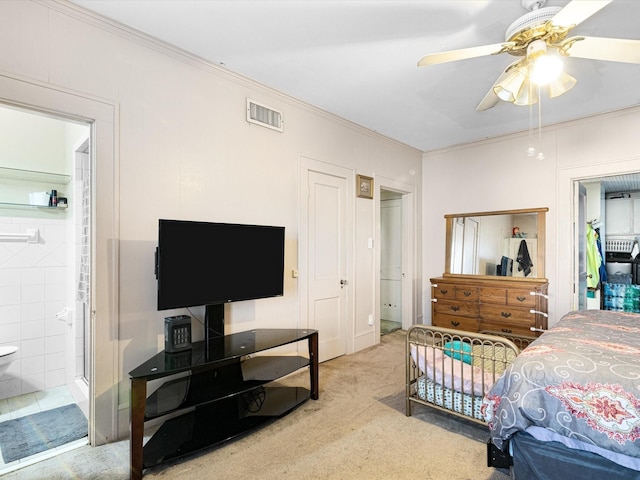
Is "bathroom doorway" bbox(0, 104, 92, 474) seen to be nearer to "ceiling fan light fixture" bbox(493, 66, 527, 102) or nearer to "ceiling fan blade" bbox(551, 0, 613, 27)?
"ceiling fan light fixture" bbox(493, 66, 527, 102)

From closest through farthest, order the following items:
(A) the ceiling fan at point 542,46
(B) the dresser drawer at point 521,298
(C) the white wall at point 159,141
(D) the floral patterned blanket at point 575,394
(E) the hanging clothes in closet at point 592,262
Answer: (D) the floral patterned blanket at point 575,394 < (A) the ceiling fan at point 542,46 < (C) the white wall at point 159,141 < (B) the dresser drawer at point 521,298 < (E) the hanging clothes in closet at point 592,262

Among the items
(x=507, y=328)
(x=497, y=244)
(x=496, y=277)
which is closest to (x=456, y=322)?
(x=507, y=328)

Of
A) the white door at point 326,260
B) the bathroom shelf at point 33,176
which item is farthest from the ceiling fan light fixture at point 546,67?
the bathroom shelf at point 33,176

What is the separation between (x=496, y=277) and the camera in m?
4.32

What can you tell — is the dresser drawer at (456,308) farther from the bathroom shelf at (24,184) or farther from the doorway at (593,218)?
the bathroom shelf at (24,184)

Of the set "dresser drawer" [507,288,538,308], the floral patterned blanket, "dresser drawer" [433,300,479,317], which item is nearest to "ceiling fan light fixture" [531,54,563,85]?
the floral patterned blanket

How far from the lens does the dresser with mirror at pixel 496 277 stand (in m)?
3.94

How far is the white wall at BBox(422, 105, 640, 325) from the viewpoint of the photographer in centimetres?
373

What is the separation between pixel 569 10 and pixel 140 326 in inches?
118

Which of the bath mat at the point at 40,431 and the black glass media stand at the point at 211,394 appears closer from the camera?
the black glass media stand at the point at 211,394

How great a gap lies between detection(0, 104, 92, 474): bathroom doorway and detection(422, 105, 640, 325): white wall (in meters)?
4.40

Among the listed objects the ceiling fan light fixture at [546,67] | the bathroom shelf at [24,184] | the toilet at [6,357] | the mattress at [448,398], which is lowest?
the mattress at [448,398]

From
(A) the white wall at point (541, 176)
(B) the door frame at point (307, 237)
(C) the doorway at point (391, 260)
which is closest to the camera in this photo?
(B) the door frame at point (307, 237)

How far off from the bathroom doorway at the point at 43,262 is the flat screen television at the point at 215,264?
3.51 ft
